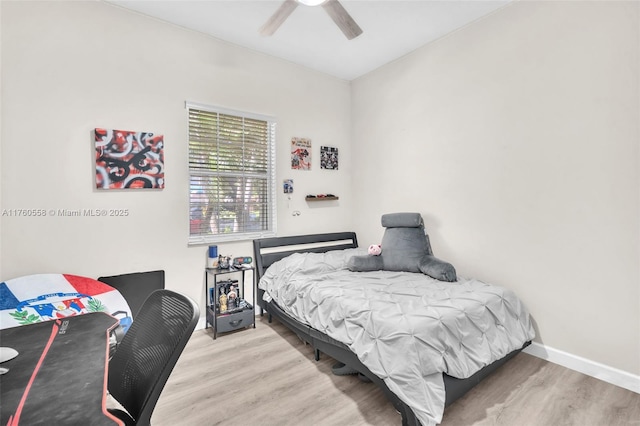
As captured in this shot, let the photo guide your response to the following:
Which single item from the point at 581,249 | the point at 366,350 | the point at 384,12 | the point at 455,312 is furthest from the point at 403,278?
the point at 384,12

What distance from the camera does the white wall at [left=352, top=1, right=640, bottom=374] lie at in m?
2.13

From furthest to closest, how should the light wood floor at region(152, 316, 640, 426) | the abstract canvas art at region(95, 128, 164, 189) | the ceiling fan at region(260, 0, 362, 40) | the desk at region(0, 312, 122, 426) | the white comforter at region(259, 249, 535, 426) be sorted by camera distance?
the abstract canvas art at region(95, 128, 164, 189) → the ceiling fan at region(260, 0, 362, 40) → the light wood floor at region(152, 316, 640, 426) → the white comforter at region(259, 249, 535, 426) → the desk at region(0, 312, 122, 426)

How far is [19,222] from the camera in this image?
2.29 meters

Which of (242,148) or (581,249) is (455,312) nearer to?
(581,249)

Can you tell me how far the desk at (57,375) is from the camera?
2.63 ft

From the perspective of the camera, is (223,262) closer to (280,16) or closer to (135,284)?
(135,284)

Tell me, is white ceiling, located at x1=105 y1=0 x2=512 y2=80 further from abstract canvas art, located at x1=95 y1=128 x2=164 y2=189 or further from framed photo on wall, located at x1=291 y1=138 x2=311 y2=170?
abstract canvas art, located at x1=95 y1=128 x2=164 y2=189

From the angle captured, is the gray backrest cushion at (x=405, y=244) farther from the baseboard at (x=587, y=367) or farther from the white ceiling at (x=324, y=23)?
the white ceiling at (x=324, y=23)

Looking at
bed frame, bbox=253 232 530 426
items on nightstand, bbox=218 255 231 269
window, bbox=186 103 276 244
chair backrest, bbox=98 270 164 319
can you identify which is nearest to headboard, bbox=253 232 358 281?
bed frame, bbox=253 232 530 426

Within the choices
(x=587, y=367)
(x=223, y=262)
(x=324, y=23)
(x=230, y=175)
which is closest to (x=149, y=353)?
(x=223, y=262)

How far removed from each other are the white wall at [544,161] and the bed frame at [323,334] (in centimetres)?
58

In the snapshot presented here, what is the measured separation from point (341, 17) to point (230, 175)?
189cm

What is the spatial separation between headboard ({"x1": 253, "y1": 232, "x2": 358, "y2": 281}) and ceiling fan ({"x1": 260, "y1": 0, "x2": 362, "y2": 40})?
209 centimetres

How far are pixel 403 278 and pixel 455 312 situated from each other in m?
0.87
